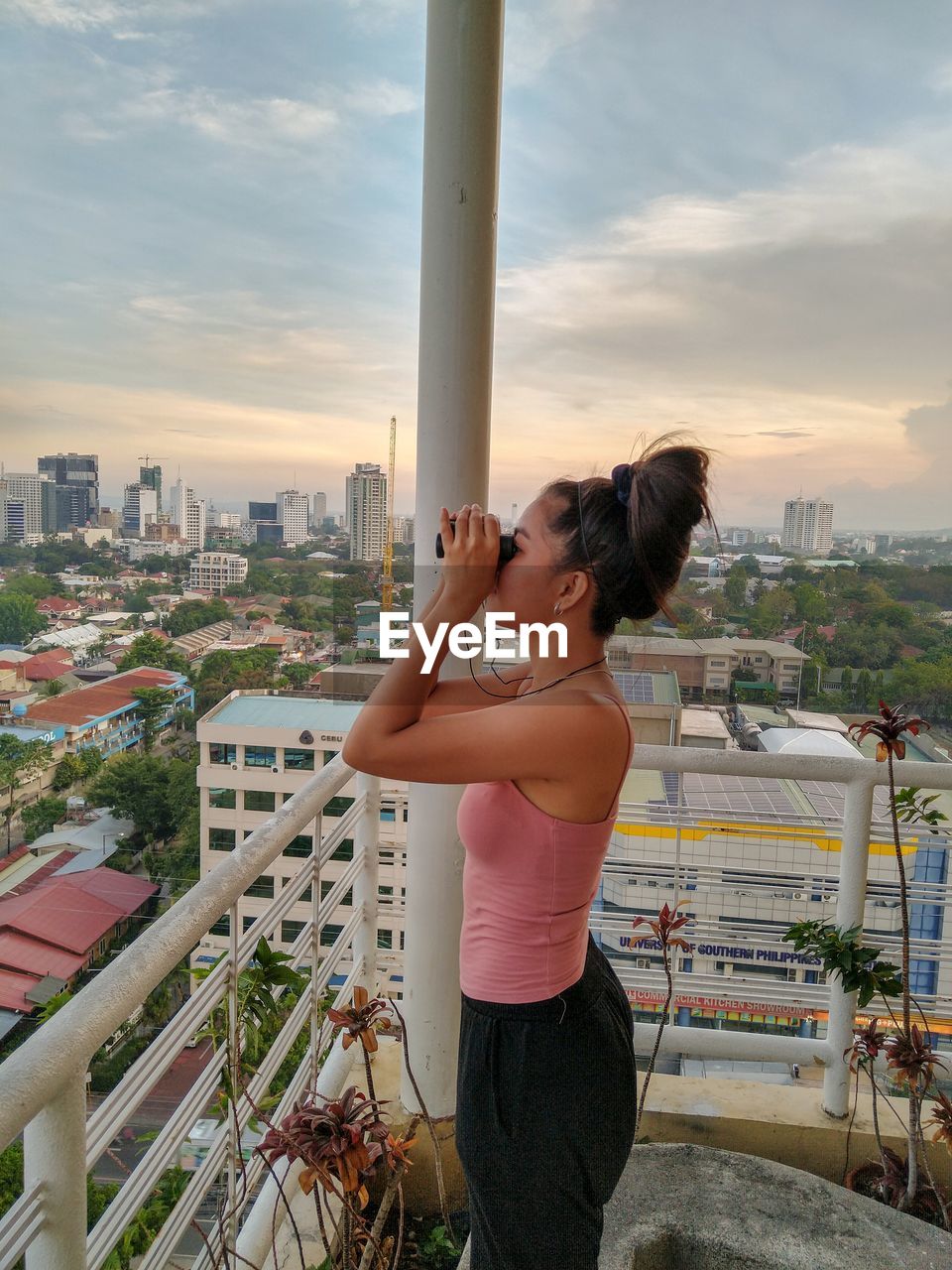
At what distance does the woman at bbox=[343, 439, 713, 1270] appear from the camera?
102 centimetres

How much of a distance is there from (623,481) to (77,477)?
37.6 inches

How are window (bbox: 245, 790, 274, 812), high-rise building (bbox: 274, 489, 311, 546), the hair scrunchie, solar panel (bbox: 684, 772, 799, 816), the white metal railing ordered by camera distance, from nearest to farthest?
the white metal railing, the hair scrunchie, window (bbox: 245, 790, 274, 812), high-rise building (bbox: 274, 489, 311, 546), solar panel (bbox: 684, 772, 799, 816)

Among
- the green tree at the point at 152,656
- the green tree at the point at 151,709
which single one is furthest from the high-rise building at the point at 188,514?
the green tree at the point at 151,709

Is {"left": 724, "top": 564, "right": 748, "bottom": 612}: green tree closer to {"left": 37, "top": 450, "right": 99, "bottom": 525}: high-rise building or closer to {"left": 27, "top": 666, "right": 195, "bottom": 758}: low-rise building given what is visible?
{"left": 27, "top": 666, "right": 195, "bottom": 758}: low-rise building

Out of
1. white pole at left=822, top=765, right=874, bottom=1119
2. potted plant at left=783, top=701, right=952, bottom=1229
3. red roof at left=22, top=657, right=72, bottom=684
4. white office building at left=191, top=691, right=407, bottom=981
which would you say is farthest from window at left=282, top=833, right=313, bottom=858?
white pole at left=822, top=765, right=874, bottom=1119

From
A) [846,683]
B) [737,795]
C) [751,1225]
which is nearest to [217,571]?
[737,795]

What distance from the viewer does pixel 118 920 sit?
1.07 m

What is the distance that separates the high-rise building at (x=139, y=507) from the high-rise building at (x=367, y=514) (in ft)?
1.43

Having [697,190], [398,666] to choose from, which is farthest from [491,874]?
[697,190]

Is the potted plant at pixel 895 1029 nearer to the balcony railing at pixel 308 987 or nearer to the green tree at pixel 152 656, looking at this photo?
the balcony railing at pixel 308 987

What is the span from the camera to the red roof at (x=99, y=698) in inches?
45.4

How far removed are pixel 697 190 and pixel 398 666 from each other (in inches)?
81.7

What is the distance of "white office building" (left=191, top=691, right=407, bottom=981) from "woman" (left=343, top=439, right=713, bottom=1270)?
30cm

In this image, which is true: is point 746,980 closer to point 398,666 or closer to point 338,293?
point 398,666
